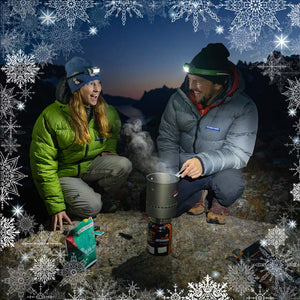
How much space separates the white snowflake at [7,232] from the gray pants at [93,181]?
54 cm

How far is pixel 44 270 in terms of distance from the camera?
89.7 inches

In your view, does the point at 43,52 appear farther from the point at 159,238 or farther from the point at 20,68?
the point at 159,238

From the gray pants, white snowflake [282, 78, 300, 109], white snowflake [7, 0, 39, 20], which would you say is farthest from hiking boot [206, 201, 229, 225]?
white snowflake [7, 0, 39, 20]

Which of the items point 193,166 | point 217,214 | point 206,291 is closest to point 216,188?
point 217,214

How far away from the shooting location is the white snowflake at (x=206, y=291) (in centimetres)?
214

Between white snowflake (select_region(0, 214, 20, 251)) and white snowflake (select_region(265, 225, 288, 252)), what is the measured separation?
2.44 metres

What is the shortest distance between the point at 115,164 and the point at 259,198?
1.87 meters

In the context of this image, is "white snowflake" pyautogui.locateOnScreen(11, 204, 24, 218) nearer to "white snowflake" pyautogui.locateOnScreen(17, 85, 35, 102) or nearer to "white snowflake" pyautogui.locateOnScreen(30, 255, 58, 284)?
"white snowflake" pyautogui.locateOnScreen(30, 255, 58, 284)

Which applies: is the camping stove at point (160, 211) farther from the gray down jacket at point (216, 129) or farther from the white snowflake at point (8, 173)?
the white snowflake at point (8, 173)

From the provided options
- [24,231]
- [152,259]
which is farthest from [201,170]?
[24,231]

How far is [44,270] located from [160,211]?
1050 millimetres

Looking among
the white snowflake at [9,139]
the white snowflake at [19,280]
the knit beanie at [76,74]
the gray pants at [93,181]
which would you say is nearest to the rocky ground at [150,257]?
the white snowflake at [19,280]

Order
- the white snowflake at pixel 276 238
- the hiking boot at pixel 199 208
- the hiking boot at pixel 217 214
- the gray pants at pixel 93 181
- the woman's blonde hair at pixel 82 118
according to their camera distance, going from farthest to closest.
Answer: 1. the hiking boot at pixel 199 208
2. the hiking boot at pixel 217 214
3. the gray pants at pixel 93 181
4. the white snowflake at pixel 276 238
5. the woman's blonde hair at pixel 82 118

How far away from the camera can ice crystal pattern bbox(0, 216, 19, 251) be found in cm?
255
